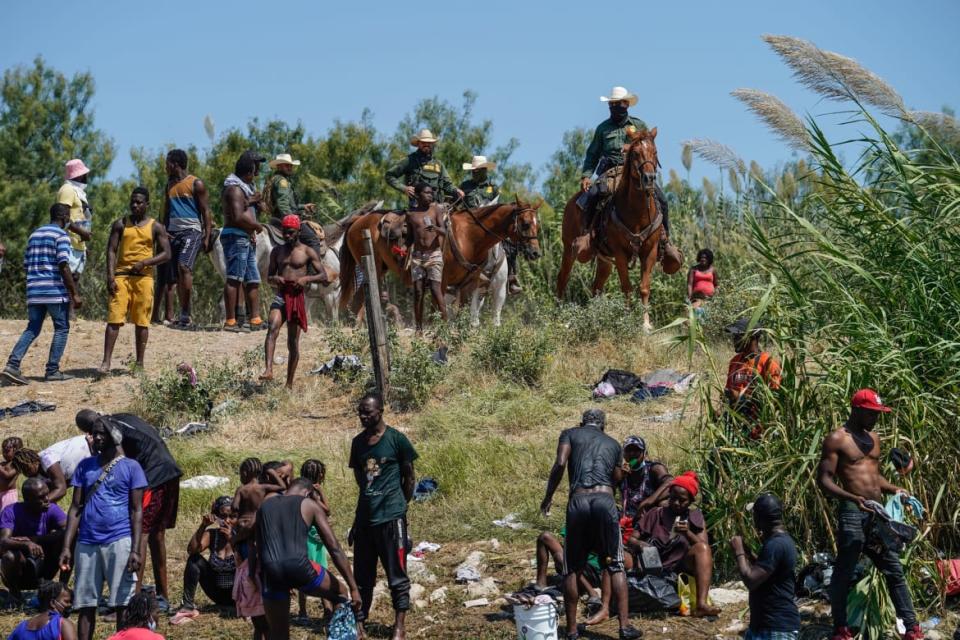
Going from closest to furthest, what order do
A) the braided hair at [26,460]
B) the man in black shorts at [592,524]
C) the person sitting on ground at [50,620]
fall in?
the person sitting on ground at [50,620] < the man in black shorts at [592,524] < the braided hair at [26,460]

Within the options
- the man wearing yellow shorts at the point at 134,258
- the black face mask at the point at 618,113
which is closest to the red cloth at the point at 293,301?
the man wearing yellow shorts at the point at 134,258

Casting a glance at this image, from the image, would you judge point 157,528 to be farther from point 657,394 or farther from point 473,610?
point 657,394

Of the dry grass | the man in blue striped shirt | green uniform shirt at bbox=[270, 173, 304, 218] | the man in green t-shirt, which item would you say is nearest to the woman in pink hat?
the man in blue striped shirt

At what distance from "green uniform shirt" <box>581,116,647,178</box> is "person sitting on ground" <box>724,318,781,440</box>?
788cm

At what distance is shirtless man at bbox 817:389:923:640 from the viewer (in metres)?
7.79

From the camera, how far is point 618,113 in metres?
17.3

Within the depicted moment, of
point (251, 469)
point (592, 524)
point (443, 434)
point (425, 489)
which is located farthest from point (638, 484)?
point (443, 434)

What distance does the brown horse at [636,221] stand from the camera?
16.2 m

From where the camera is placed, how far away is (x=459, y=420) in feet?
44.3

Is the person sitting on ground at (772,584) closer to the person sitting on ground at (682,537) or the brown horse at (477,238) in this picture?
the person sitting on ground at (682,537)

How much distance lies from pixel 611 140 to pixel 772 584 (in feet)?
36.2

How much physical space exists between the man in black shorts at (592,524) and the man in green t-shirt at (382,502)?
1.03 m

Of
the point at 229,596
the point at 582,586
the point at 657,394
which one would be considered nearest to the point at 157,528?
the point at 229,596

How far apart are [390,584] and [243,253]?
29.4 ft
